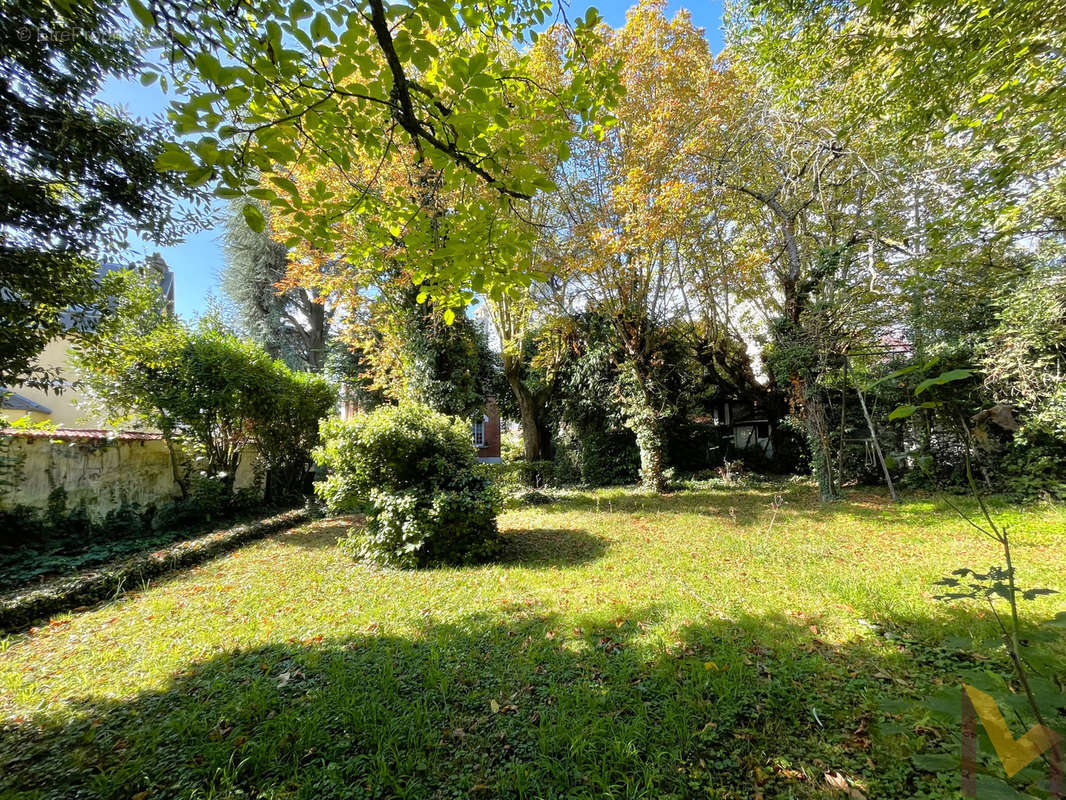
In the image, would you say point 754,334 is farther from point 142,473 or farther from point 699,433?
point 142,473

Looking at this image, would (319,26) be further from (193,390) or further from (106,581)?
(193,390)

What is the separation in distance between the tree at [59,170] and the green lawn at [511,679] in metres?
3.49

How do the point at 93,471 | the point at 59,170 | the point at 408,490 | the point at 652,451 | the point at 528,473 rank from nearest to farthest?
the point at 59,170
the point at 408,490
the point at 93,471
the point at 652,451
the point at 528,473

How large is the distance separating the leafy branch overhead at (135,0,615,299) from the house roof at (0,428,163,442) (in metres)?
7.00

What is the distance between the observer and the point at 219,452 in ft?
30.7

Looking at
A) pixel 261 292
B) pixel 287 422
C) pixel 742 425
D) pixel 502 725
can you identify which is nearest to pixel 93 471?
pixel 287 422

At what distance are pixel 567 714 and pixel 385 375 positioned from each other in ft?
35.9

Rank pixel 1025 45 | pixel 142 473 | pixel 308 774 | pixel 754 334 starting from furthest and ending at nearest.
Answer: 1. pixel 754 334
2. pixel 142 473
3. pixel 1025 45
4. pixel 308 774

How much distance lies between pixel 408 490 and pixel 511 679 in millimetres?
3652

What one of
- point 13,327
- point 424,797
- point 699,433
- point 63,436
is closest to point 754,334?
point 699,433

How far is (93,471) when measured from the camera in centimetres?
727

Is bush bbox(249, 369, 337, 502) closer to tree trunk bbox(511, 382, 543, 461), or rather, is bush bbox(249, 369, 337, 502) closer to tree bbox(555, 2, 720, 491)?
tree trunk bbox(511, 382, 543, 461)

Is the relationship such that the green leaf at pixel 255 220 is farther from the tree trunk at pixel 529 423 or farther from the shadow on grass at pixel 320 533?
the tree trunk at pixel 529 423

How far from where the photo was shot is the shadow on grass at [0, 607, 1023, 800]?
6.97 ft
